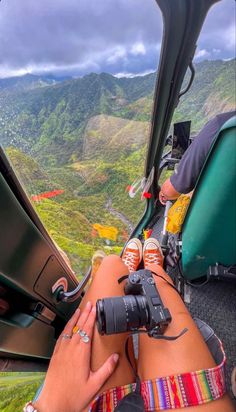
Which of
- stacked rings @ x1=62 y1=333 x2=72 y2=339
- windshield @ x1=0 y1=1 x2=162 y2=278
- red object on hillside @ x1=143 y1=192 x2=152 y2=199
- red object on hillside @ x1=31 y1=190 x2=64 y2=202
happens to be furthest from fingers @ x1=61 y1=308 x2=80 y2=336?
red object on hillside @ x1=143 y1=192 x2=152 y2=199

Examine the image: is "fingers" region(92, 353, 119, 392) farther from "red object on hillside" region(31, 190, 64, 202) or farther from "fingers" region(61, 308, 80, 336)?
"red object on hillside" region(31, 190, 64, 202)

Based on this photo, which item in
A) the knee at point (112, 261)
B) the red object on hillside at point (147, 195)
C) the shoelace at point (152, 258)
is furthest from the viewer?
the red object on hillside at point (147, 195)

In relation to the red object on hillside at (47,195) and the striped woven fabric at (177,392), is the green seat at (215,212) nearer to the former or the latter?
the striped woven fabric at (177,392)

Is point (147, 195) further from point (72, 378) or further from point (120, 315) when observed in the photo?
point (72, 378)

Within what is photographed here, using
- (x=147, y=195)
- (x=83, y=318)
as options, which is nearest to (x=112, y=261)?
(x=83, y=318)

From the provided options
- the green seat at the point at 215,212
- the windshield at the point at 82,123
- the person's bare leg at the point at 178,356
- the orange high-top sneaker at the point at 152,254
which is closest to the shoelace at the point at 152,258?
the orange high-top sneaker at the point at 152,254

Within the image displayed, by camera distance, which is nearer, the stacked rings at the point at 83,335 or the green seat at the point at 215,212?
the green seat at the point at 215,212

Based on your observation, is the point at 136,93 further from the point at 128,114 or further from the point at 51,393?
the point at 51,393
